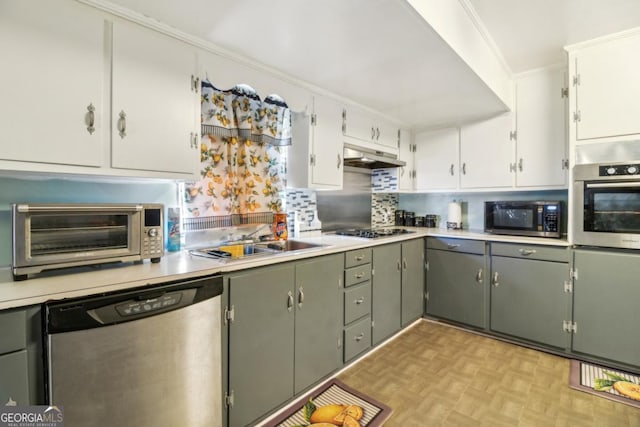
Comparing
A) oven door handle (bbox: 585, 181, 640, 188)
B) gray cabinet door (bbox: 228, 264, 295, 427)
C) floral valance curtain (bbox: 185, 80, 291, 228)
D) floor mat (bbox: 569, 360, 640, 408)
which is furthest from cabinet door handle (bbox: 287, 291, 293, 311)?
oven door handle (bbox: 585, 181, 640, 188)

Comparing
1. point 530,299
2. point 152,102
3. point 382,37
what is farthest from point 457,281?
point 152,102

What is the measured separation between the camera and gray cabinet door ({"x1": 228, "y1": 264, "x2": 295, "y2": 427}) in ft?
5.17

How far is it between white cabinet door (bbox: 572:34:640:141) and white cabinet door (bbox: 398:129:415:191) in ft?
5.17

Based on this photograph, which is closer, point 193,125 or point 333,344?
point 193,125

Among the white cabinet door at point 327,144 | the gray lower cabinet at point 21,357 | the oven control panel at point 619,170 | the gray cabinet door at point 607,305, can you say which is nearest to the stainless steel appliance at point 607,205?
the oven control panel at point 619,170

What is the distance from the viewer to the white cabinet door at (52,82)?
119 centimetres

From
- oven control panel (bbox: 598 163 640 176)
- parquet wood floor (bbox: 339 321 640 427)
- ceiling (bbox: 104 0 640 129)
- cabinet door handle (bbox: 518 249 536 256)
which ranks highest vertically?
ceiling (bbox: 104 0 640 129)

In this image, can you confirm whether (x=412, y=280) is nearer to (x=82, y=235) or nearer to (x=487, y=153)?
(x=487, y=153)

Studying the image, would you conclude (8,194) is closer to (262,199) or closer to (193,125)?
A: (193,125)

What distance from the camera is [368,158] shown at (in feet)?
9.72

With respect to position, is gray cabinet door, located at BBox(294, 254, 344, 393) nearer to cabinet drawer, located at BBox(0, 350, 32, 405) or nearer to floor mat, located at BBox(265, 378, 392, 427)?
floor mat, located at BBox(265, 378, 392, 427)

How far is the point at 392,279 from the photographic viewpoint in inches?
109

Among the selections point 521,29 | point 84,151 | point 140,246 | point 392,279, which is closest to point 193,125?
point 84,151

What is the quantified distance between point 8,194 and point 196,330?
44.0 inches
